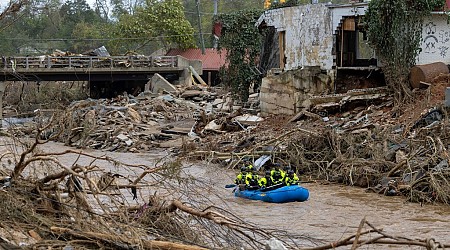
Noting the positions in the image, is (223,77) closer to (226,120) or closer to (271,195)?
(226,120)

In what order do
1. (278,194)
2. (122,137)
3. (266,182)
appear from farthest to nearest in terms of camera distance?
1. (122,137)
2. (266,182)
3. (278,194)

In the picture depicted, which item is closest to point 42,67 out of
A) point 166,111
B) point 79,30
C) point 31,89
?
point 31,89

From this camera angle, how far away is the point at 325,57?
2716 centimetres

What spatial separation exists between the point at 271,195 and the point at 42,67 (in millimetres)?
30531

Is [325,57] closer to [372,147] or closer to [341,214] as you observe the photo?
[372,147]

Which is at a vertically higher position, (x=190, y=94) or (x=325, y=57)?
(x=325, y=57)

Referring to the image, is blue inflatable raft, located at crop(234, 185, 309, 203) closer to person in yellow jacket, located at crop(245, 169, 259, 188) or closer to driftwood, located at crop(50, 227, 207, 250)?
person in yellow jacket, located at crop(245, 169, 259, 188)

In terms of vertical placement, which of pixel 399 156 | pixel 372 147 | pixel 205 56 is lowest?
pixel 399 156

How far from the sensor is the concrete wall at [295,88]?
2652 cm

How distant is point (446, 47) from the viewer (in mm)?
25125

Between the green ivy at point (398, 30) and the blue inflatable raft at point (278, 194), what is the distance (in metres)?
9.68

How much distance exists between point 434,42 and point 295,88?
16.8ft

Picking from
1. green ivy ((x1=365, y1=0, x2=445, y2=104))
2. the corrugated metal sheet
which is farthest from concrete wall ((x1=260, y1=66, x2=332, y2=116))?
the corrugated metal sheet

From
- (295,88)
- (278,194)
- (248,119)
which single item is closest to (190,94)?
(248,119)
